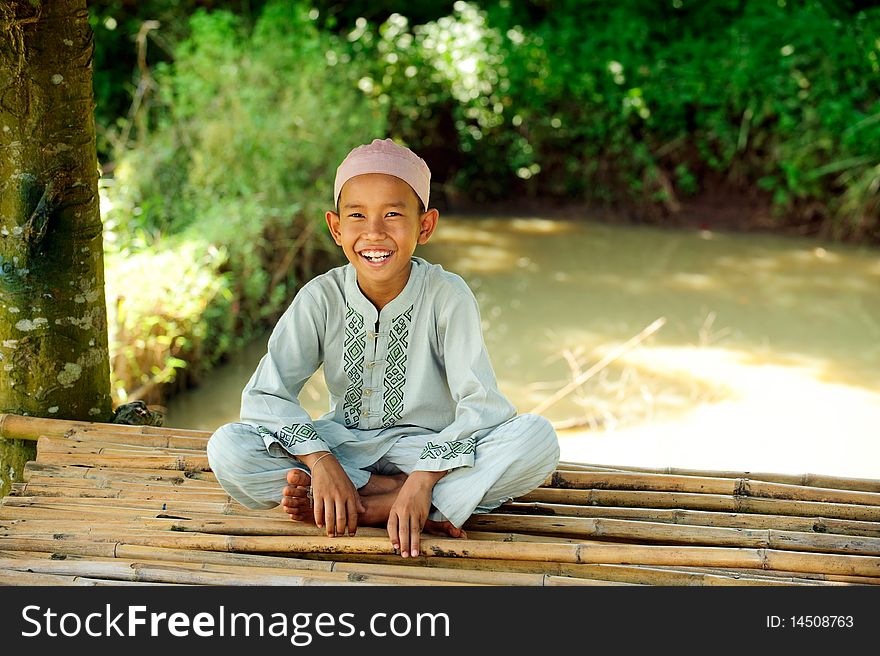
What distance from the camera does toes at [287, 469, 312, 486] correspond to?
215cm

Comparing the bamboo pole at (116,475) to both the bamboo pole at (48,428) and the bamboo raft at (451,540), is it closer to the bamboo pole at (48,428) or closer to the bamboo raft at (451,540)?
the bamboo raft at (451,540)

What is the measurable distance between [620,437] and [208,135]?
9.13 feet

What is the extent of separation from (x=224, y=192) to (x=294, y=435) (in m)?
3.43

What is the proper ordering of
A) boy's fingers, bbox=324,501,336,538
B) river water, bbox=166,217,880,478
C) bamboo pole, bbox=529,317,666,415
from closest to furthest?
boy's fingers, bbox=324,501,336,538
river water, bbox=166,217,880,478
bamboo pole, bbox=529,317,666,415

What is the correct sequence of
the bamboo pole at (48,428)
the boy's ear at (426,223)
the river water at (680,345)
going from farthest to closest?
the river water at (680,345) → the bamboo pole at (48,428) → the boy's ear at (426,223)

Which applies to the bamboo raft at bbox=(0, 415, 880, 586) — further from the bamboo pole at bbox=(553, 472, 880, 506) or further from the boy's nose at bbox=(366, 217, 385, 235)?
the boy's nose at bbox=(366, 217, 385, 235)

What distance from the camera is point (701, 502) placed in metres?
2.33

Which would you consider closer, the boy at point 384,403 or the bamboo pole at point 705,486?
the boy at point 384,403

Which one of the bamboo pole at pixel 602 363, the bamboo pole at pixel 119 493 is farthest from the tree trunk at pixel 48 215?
the bamboo pole at pixel 602 363

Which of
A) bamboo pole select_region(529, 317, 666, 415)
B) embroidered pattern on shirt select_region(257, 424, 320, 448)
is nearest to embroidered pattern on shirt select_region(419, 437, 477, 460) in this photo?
embroidered pattern on shirt select_region(257, 424, 320, 448)

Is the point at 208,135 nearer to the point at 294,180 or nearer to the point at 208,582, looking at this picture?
the point at 294,180

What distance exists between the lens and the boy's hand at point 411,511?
205 cm

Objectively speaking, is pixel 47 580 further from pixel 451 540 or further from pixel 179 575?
pixel 451 540

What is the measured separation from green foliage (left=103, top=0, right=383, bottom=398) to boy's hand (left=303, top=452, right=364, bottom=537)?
6.88 feet
